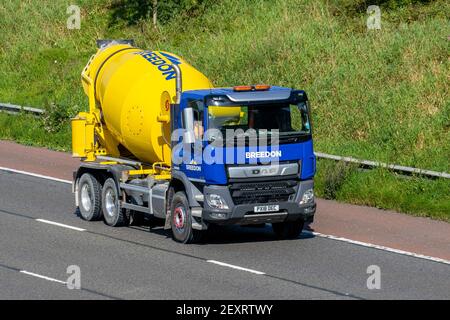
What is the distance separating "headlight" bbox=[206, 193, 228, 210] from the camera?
62.6 feet

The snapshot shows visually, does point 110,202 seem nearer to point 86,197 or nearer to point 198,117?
point 86,197

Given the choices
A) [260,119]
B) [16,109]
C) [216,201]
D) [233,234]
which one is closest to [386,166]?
[233,234]

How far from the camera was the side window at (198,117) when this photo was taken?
63.4ft

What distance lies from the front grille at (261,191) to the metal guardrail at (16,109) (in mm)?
14214

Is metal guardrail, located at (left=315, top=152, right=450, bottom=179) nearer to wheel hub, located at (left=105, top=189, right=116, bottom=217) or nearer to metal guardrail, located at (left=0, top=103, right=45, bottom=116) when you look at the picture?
wheel hub, located at (left=105, top=189, right=116, bottom=217)

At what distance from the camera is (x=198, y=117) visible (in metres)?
19.4

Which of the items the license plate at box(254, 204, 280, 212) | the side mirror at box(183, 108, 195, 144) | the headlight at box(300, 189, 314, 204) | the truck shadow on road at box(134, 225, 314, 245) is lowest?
the truck shadow on road at box(134, 225, 314, 245)

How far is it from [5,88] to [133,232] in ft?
56.4

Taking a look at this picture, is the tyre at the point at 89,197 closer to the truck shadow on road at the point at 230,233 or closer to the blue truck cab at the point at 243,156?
the truck shadow on road at the point at 230,233

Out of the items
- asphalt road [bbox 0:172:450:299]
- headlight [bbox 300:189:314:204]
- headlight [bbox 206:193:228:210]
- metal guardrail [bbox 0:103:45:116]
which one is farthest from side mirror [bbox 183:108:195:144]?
metal guardrail [bbox 0:103:45:116]

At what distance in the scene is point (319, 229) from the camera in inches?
845

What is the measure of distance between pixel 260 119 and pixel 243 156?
778 millimetres

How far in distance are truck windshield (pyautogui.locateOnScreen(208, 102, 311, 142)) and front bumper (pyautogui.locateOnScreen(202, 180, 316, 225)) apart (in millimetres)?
941
